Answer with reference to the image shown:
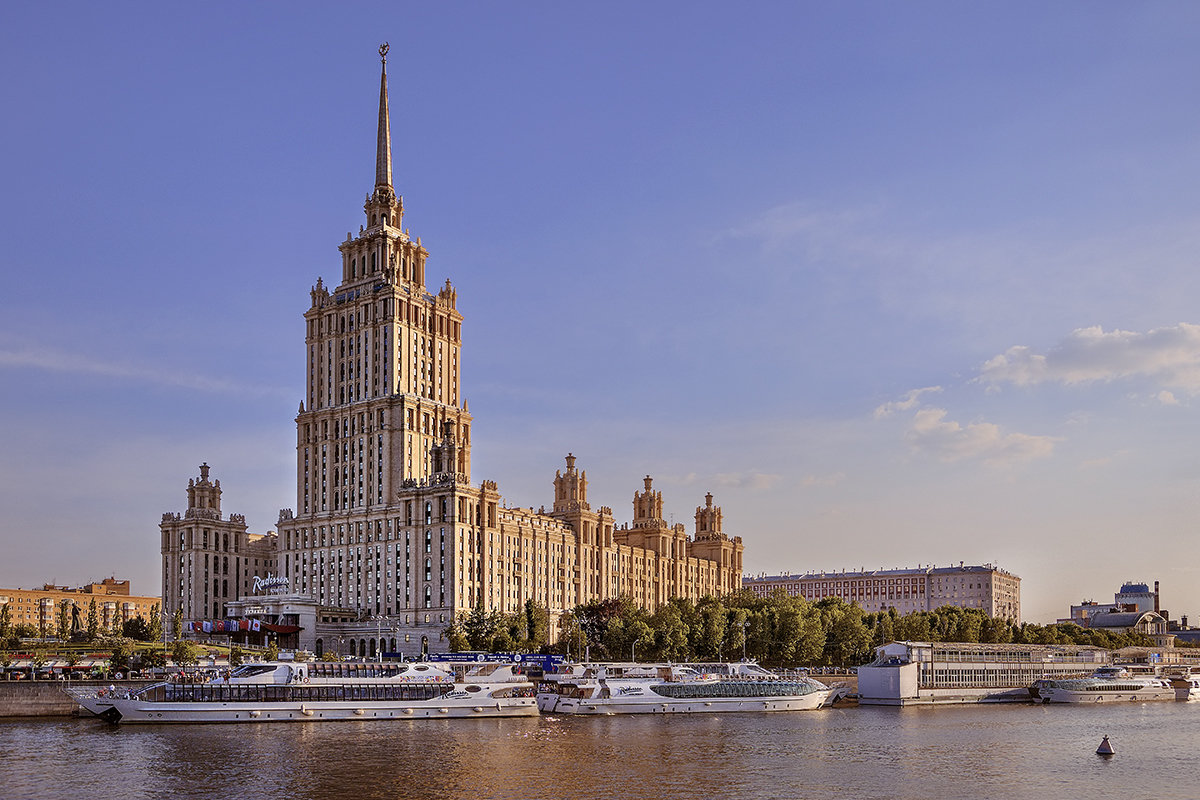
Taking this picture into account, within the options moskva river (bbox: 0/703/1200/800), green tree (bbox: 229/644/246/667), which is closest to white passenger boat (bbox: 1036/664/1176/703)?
moskva river (bbox: 0/703/1200/800)

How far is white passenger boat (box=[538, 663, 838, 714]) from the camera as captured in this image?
14512cm

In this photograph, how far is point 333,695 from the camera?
438 ft

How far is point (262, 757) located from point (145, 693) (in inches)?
1266

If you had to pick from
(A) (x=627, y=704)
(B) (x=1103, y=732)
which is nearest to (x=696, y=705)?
(A) (x=627, y=704)

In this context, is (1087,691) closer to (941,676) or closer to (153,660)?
(941,676)

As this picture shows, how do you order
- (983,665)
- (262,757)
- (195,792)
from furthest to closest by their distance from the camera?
(983,665) < (262,757) < (195,792)

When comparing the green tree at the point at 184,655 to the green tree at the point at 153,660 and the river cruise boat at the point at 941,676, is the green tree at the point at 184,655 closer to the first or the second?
the green tree at the point at 153,660

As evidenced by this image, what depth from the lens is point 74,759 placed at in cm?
9569

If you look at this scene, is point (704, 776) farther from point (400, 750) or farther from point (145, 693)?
point (145, 693)

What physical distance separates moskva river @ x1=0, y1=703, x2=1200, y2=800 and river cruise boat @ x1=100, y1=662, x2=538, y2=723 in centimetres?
301

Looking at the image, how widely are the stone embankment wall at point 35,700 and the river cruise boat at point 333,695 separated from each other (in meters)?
6.57

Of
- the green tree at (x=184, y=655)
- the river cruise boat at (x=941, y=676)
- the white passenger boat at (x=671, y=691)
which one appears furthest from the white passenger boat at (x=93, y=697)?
the river cruise boat at (x=941, y=676)

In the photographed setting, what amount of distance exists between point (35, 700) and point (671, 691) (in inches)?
2719

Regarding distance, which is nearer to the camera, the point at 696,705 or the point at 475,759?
the point at 475,759
